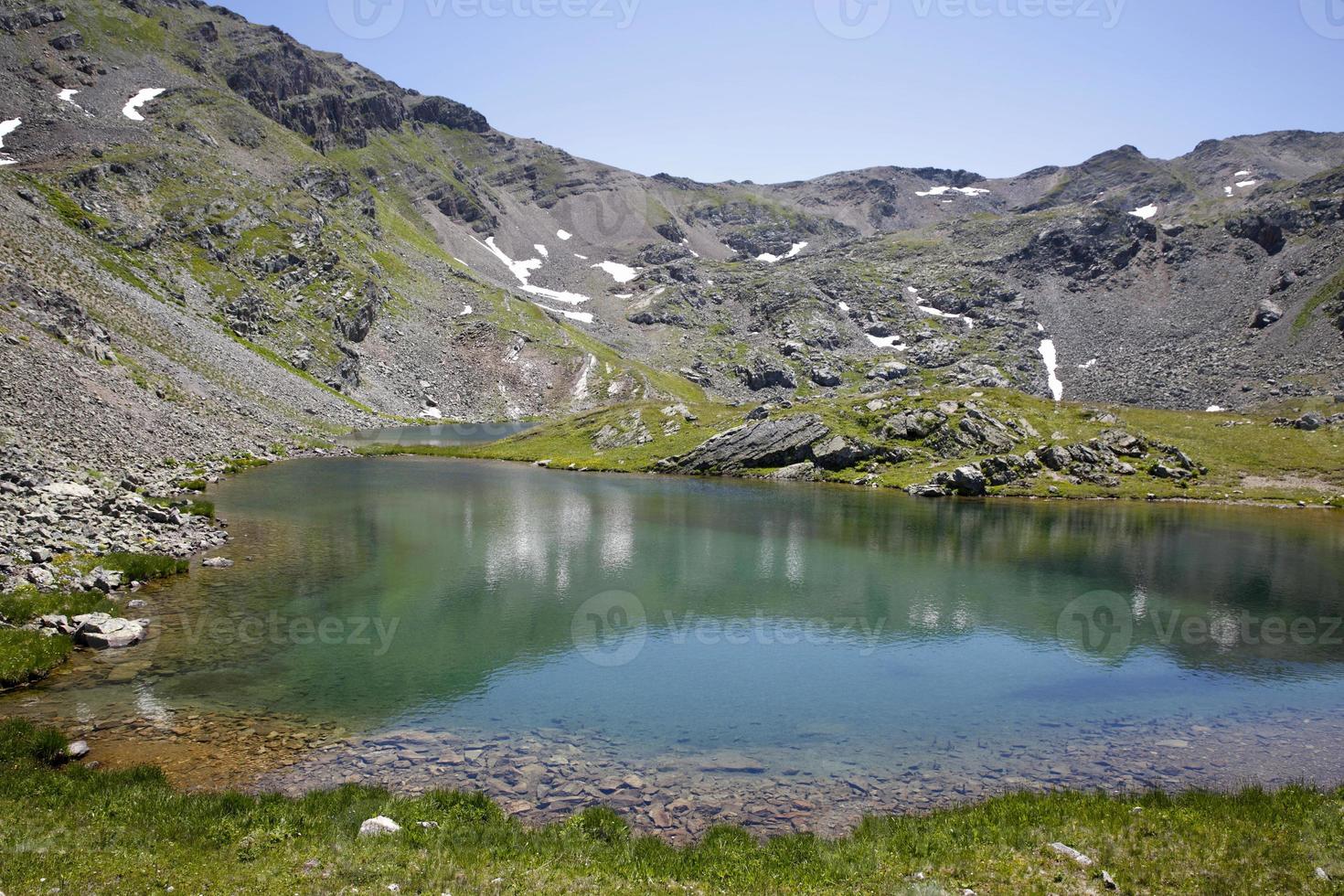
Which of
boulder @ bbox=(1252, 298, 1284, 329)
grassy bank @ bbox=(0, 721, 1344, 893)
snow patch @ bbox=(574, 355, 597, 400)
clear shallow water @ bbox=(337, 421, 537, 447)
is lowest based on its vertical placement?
grassy bank @ bbox=(0, 721, 1344, 893)

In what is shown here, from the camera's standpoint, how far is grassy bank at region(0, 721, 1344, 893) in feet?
41.3

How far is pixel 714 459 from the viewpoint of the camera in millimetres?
94625

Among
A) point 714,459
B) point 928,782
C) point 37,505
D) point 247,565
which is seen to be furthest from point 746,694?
point 714,459

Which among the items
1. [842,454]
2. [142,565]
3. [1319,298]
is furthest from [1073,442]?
[1319,298]

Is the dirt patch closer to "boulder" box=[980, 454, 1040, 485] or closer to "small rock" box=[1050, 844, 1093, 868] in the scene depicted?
"boulder" box=[980, 454, 1040, 485]

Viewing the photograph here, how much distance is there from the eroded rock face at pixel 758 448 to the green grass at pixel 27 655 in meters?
73.6

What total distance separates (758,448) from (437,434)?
7120cm

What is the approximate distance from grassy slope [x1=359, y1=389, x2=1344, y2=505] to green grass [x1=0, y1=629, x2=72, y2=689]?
73.1m

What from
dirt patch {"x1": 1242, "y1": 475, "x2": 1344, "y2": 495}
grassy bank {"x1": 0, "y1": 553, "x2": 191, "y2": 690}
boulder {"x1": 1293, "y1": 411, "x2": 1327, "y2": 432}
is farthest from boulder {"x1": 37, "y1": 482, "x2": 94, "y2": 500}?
boulder {"x1": 1293, "y1": 411, "x2": 1327, "y2": 432}

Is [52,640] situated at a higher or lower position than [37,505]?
lower

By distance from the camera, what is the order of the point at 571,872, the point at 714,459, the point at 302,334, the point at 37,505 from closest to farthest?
the point at 571,872 < the point at 37,505 < the point at 714,459 < the point at 302,334

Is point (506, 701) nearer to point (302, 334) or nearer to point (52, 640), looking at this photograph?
point (52, 640)

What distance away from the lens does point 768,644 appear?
31125 millimetres

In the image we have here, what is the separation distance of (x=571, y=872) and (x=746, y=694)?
41.6 feet
